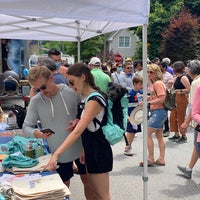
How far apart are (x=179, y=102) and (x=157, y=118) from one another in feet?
6.89

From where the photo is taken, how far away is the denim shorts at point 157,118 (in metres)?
5.16

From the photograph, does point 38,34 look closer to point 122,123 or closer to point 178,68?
point 178,68

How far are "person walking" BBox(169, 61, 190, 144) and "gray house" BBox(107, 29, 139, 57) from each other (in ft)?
132

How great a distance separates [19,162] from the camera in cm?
256

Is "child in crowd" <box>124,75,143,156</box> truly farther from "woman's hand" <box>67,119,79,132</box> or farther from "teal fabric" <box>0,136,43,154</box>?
"woman's hand" <box>67,119,79,132</box>

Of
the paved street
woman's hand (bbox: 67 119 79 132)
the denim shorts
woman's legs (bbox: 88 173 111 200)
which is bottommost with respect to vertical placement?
the paved street

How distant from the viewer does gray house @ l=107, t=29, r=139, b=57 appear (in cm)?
4691

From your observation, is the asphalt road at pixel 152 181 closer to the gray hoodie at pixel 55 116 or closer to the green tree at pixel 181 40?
the gray hoodie at pixel 55 116

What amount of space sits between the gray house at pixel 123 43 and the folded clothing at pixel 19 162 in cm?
4482

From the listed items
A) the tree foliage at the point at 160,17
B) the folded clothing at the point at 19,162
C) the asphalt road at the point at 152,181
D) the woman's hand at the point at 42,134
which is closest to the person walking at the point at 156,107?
the asphalt road at the point at 152,181

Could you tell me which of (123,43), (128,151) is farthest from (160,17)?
(128,151)

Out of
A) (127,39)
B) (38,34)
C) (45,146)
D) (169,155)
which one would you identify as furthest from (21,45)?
(127,39)

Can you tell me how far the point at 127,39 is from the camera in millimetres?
47438

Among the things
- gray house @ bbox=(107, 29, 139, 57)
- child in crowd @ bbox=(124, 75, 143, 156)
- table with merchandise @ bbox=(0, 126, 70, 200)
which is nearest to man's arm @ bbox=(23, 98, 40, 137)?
table with merchandise @ bbox=(0, 126, 70, 200)
